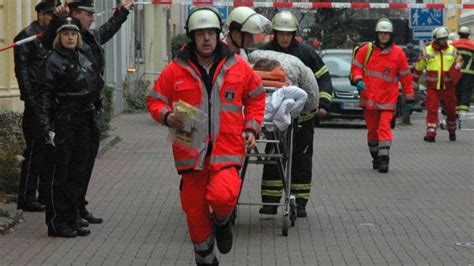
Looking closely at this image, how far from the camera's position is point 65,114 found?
35.0 ft

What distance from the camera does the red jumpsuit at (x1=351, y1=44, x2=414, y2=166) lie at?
16.5 metres

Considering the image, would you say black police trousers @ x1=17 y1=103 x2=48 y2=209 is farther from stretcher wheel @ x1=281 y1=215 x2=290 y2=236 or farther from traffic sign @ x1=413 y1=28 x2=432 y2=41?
traffic sign @ x1=413 y1=28 x2=432 y2=41

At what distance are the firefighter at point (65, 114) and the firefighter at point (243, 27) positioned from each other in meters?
1.27

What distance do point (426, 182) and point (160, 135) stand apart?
26.7 ft

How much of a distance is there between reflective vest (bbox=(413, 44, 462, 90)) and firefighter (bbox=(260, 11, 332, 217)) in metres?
10.4

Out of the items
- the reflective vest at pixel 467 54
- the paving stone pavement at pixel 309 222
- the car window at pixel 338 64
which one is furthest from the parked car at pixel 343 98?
the paving stone pavement at pixel 309 222

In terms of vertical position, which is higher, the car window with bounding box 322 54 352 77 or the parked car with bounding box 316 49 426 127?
the car window with bounding box 322 54 352 77

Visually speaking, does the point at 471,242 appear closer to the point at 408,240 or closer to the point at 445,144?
the point at 408,240

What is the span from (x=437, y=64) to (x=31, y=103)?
1180 centimetres

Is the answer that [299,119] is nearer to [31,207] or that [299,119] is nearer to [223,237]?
[31,207]

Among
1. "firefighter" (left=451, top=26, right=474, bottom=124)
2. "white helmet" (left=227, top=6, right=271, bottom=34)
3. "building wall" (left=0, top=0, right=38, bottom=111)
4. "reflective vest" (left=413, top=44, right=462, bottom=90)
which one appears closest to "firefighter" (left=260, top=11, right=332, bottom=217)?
"white helmet" (left=227, top=6, right=271, bottom=34)

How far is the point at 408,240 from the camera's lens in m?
10.8

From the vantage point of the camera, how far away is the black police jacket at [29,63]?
11.7 m

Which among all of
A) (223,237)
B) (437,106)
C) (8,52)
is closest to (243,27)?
(223,237)
